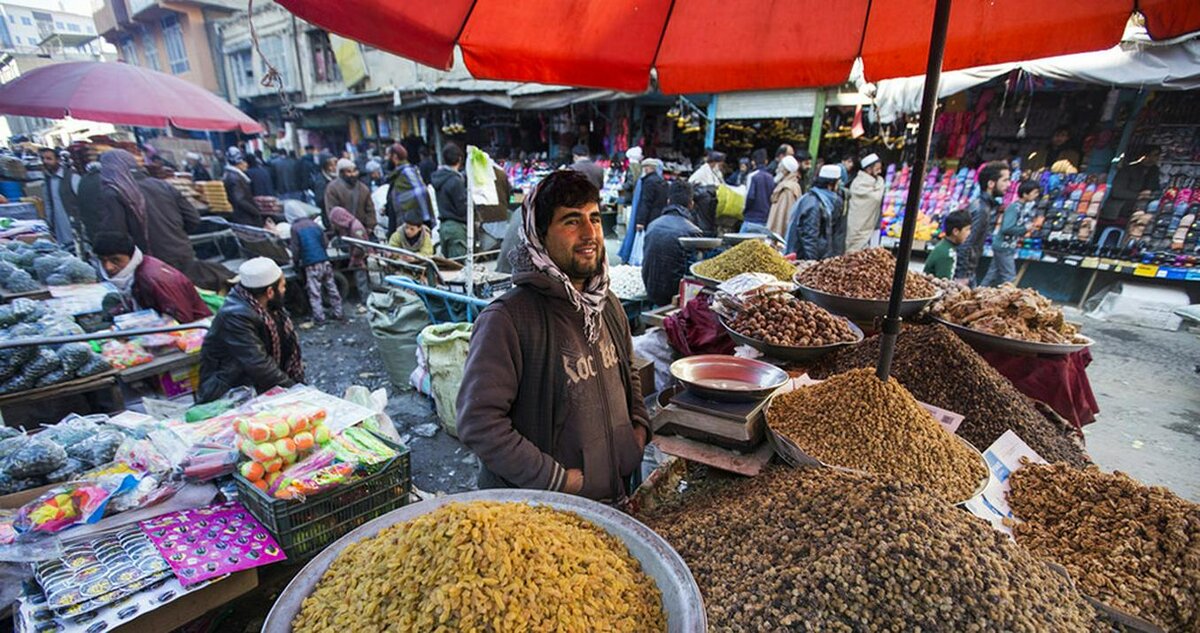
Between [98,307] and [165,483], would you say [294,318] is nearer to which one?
[98,307]

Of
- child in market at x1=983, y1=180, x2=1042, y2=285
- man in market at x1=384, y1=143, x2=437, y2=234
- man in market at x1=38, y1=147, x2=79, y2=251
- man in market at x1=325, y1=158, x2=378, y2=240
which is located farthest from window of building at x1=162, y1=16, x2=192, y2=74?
child in market at x1=983, y1=180, x2=1042, y2=285

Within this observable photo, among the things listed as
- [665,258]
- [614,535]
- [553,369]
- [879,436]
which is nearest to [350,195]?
[665,258]

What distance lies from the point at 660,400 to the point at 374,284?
6861 millimetres

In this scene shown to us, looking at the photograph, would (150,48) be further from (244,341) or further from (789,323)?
(789,323)

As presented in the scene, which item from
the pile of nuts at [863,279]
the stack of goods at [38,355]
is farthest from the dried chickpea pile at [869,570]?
the stack of goods at [38,355]

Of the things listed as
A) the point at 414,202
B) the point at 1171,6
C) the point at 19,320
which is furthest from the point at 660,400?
the point at 414,202

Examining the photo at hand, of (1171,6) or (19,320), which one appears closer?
(1171,6)

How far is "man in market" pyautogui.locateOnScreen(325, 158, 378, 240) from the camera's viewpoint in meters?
7.73

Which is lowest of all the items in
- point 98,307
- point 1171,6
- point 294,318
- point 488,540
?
point 294,318

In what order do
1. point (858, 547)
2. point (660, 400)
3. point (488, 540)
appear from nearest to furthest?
point (488, 540), point (858, 547), point (660, 400)

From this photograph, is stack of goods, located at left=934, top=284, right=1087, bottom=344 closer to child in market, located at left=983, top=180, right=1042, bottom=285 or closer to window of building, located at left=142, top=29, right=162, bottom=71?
child in market, located at left=983, top=180, right=1042, bottom=285

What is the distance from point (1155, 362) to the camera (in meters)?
5.99

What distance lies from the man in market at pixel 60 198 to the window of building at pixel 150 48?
24.7 m

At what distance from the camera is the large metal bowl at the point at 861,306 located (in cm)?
290
